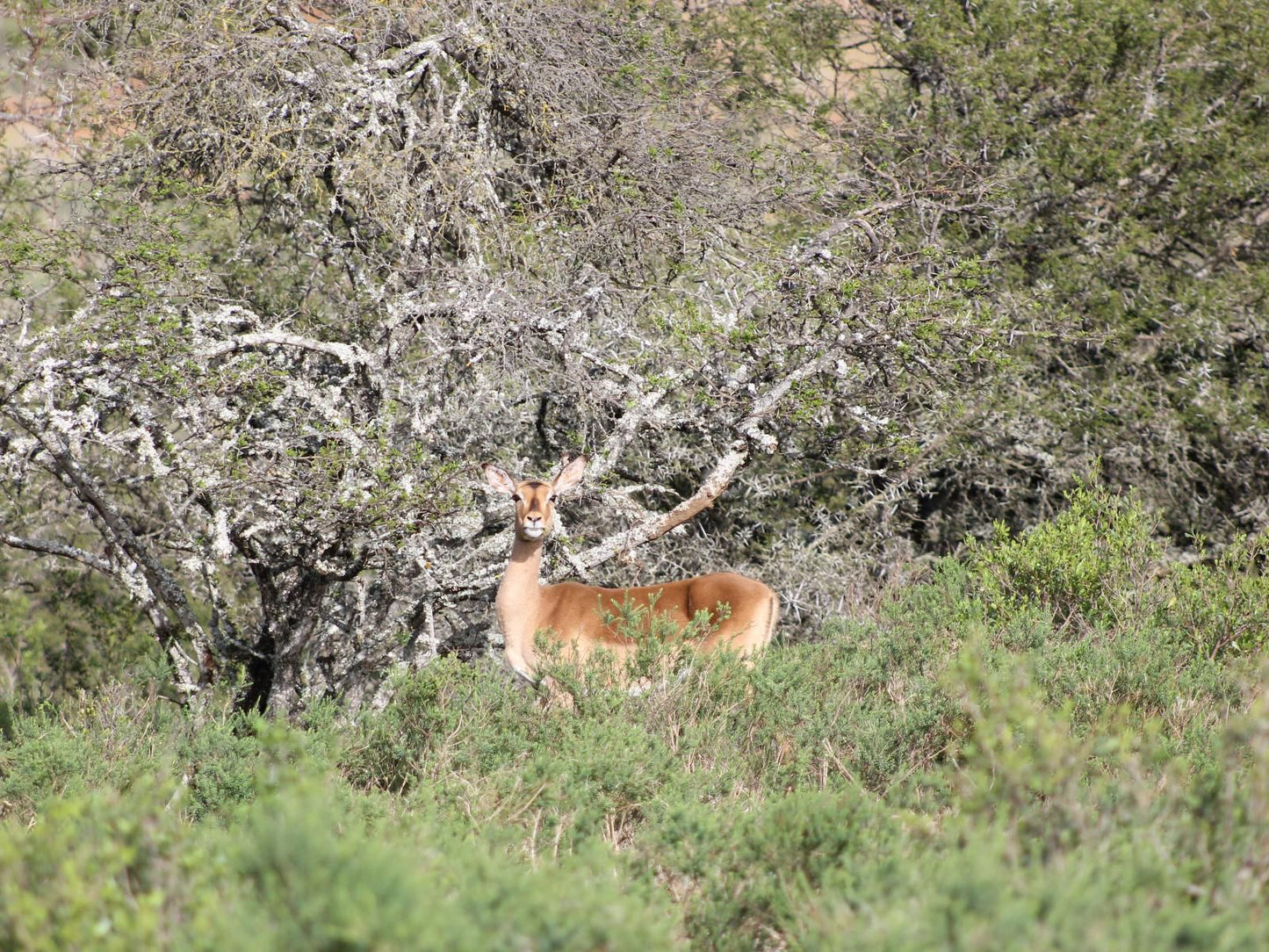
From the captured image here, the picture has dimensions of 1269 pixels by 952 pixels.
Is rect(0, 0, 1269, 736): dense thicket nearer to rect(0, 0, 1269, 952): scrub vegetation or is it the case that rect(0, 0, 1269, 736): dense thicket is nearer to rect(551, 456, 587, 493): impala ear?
rect(0, 0, 1269, 952): scrub vegetation

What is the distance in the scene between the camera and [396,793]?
5621 mm

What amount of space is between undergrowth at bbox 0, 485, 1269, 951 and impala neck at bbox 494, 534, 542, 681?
193 millimetres

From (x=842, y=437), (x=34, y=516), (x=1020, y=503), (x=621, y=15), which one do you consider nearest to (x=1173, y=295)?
(x=1020, y=503)

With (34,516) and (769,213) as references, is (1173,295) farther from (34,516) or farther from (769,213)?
(34,516)

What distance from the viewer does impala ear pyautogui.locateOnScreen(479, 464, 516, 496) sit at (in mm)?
7156

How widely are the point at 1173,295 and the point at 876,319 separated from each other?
321 centimetres

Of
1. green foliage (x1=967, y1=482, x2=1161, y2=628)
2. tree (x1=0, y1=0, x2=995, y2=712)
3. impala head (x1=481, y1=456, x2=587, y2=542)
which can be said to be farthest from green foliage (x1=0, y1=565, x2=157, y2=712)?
green foliage (x1=967, y1=482, x2=1161, y2=628)

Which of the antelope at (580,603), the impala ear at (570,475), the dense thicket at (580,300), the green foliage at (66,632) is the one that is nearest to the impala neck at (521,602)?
the antelope at (580,603)

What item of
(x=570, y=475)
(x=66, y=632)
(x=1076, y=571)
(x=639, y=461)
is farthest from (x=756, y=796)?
(x=66, y=632)

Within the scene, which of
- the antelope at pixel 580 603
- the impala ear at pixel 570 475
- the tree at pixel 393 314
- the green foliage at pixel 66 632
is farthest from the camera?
the green foliage at pixel 66 632

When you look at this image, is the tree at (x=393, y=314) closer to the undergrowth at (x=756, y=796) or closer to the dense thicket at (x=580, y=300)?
the dense thicket at (x=580, y=300)

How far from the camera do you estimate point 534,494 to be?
23.3ft

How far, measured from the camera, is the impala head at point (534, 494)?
7043 millimetres

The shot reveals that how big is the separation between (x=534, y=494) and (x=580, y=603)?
2.24 ft
